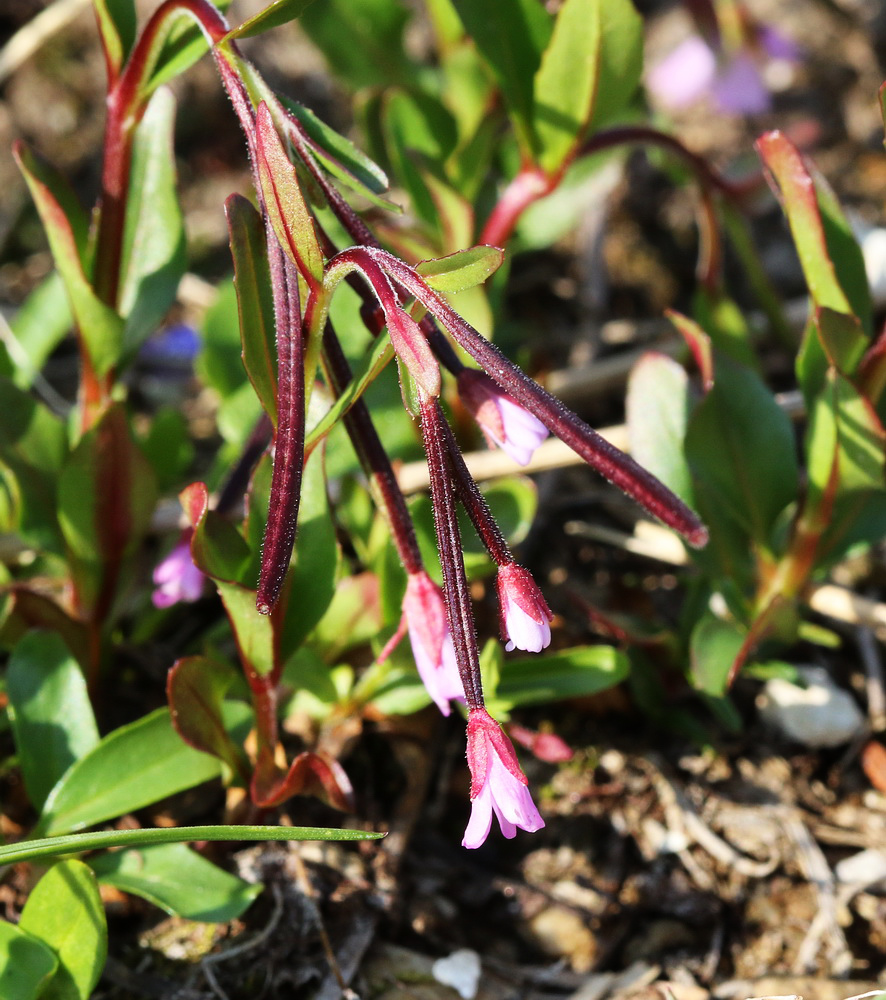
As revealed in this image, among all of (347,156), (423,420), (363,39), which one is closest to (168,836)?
(423,420)

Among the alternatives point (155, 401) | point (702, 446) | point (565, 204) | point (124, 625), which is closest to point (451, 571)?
point (702, 446)

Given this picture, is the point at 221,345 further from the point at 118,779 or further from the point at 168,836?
the point at 168,836

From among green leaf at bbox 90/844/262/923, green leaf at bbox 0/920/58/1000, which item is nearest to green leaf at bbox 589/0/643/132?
green leaf at bbox 90/844/262/923

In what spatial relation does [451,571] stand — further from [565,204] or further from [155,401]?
[155,401]

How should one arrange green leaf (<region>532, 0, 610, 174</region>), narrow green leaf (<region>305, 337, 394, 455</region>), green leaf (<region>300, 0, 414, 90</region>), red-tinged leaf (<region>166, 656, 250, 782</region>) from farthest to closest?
green leaf (<region>300, 0, 414, 90</region>)
green leaf (<region>532, 0, 610, 174</region>)
red-tinged leaf (<region>166, 656, 250, 782</region>)
narrow green leaf (<region>305, 337, 394, 455</region>)

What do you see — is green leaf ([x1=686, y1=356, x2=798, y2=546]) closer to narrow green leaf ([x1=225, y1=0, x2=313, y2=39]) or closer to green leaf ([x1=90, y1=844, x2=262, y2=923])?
narrow green leaf ([x1=225, y1=0, x2=313, y2=39])

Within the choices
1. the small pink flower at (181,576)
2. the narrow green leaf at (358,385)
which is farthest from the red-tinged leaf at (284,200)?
the small pink flower at (181,576)
